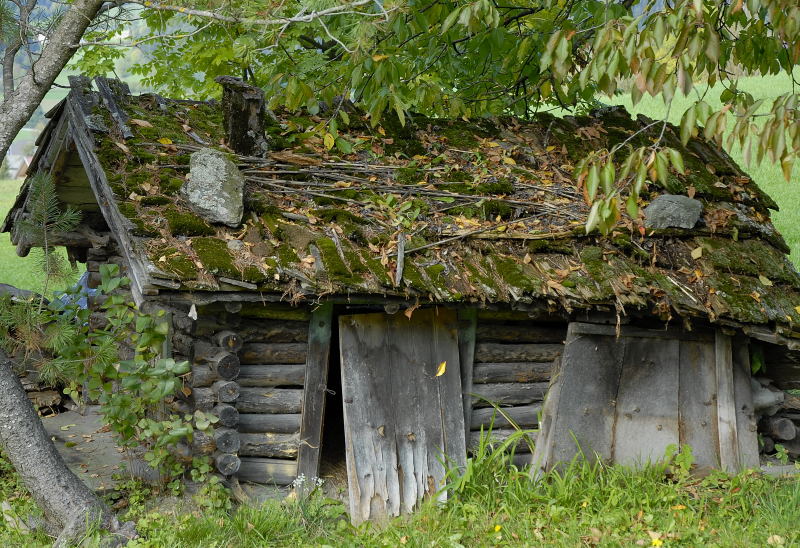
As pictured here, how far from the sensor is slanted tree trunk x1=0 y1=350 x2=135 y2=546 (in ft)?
18.1

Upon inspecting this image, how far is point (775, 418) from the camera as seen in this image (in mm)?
7301

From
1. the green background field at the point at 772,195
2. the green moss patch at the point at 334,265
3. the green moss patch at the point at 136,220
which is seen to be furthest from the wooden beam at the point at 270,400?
the green background field at the point at 772,195

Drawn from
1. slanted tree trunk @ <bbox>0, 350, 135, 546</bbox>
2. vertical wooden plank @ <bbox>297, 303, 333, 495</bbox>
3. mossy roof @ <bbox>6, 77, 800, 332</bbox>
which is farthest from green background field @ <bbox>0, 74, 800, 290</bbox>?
vertical wooden plank @ <bbox>297, 303, 333, 495</bbox>

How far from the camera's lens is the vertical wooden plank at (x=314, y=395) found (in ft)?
20.7

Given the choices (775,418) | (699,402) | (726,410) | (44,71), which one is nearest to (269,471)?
(44,71)

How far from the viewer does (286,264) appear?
5637 millimetres

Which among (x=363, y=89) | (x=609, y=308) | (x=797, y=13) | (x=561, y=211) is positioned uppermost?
(x=363, y=89)

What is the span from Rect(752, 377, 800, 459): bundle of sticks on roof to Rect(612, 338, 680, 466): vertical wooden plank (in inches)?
32.5

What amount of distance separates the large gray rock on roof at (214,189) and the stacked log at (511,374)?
2231mm

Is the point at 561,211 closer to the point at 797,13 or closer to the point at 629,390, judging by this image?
the point at 629,390

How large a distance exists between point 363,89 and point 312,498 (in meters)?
3.75

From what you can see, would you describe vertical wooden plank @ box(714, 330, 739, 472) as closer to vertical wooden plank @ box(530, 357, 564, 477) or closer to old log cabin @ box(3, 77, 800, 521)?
old log cabin @ box(3, 77, 800, 521)

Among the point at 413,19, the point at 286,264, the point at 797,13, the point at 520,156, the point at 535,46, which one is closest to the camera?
the point at 797,13

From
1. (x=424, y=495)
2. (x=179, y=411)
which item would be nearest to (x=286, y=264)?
(x=179, y=411)
